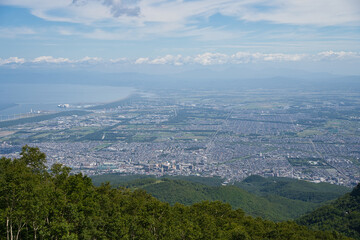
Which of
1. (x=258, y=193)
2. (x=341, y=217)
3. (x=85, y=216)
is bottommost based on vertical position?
(x=258, y=193)

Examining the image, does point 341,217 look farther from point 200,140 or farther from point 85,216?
point 200,140

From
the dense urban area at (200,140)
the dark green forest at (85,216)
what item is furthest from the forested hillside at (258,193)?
the dark green forest at (85,216)

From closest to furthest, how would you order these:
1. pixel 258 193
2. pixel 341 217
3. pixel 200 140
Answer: pixel 341 217, pixel 258 193, pixel 200 140

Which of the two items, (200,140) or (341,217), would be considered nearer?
(341,217)

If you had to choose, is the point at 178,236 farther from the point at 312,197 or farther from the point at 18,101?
the point at 18,101

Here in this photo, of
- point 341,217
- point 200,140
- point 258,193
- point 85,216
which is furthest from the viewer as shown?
point 200,140

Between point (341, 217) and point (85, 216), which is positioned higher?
point (85, 216)

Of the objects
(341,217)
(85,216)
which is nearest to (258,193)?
(341,217)
